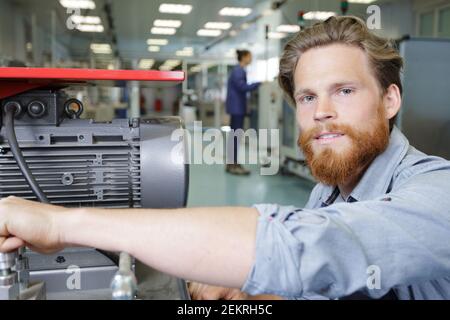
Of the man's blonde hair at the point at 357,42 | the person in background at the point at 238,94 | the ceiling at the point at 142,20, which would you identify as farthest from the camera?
the ceiling at the point at 142,20

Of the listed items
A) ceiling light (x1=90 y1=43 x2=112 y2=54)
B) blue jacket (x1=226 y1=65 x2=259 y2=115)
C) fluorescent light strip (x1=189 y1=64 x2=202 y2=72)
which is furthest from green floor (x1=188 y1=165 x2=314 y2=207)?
fluorescent light strip (x1=189 y1=64 x2=202 y2=72)

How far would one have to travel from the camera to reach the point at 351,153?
0.84 metres

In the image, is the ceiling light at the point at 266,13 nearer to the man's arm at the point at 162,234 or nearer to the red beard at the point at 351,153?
the red beard at the point at 351,153

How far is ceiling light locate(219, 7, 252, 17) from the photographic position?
797cm

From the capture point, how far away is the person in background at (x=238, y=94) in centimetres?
490

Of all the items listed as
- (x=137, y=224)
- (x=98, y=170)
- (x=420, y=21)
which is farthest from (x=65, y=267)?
(x=420, y=21)

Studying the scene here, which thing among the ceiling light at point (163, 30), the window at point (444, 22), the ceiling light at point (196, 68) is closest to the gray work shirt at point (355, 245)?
the window at point (444, 22)

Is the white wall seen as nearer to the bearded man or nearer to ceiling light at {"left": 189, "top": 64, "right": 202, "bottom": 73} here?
ceiling light at {"left": 189, "top": 64, "right": 202, "bottom": 73}

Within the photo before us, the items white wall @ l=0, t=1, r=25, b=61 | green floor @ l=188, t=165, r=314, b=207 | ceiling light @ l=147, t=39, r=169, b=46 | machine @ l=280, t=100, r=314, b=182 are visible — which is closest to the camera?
green floor @ l=188, t=165, r=314, b=207

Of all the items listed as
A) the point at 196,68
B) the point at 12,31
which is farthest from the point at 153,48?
the point at 12,31

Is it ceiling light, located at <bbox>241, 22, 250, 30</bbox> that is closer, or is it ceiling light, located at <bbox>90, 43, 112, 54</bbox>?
ceiling light, located at <bbox>241, 22, 250, 30</bbox>

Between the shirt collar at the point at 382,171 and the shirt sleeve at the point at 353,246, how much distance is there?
187mm
